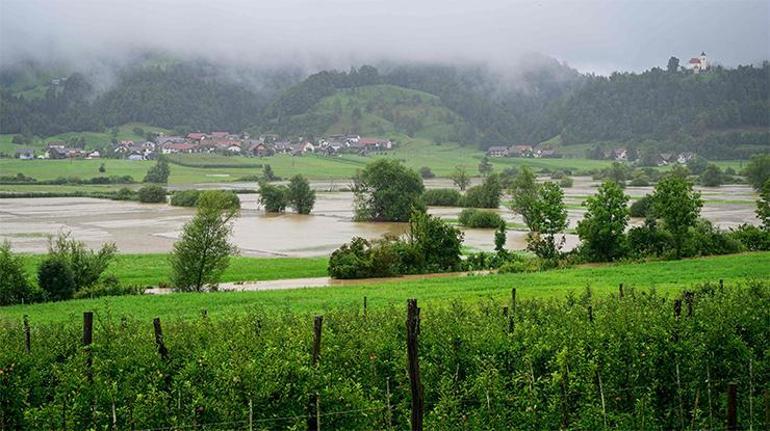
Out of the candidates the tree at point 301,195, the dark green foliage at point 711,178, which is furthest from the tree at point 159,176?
the dark green foliage at point 711,178

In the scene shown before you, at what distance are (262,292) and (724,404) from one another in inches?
1319

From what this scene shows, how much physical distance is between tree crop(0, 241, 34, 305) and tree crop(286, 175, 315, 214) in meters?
73.5

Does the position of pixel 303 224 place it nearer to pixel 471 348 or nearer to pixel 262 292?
pixel 262 292

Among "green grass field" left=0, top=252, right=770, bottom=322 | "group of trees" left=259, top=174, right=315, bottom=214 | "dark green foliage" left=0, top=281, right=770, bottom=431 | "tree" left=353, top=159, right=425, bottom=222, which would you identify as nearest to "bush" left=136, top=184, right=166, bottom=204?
"group of trees" left=259, top=174, right=315, bottom=214

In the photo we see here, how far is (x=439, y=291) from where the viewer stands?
159 ft

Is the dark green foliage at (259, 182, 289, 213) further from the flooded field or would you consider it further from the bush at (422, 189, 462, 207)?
the bush at (422, 189, 462, 207)

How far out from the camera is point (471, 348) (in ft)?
66.5

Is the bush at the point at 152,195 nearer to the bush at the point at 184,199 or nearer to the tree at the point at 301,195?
the bush at the point at 184,199

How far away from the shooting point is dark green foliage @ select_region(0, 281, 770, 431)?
16.6 meters

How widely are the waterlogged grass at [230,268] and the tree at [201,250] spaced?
4.28 metres

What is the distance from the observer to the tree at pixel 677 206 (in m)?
62.8

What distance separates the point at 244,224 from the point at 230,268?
130 feet

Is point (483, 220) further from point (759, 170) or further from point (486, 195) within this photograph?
Answer: point (759, 170)

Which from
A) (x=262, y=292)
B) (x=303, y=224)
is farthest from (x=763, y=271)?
(x=303, y=224)
